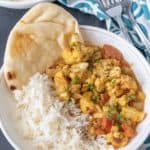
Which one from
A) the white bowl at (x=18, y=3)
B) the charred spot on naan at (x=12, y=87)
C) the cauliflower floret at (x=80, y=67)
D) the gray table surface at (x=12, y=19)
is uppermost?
the white bowl at (x=18, y=3)

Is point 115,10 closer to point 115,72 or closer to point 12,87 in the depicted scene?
point 115,72

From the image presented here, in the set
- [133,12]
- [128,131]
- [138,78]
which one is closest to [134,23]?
[133,12]

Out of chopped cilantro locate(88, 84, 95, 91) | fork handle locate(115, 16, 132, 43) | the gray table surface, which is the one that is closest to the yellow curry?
chopped cilantro locate(88, 84, 95, 91)

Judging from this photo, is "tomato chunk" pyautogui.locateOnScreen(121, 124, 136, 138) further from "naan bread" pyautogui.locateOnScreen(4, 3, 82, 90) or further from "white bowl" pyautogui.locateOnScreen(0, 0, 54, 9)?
"white bowl" pyautogui.locateOnScreen(0, 0, 54, 9)

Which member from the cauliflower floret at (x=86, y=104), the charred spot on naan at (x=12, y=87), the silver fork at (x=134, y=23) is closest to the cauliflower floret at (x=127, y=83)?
the cauliflower floret at (x=86, y=104)

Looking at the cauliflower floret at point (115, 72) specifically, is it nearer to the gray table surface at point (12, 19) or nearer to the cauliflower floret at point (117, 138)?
the cauliflower floret at point (117, 138)

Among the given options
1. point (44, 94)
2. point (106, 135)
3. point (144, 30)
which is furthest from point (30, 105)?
point (144, 30)
